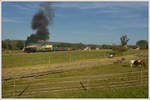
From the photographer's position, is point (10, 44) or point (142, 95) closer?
point (142, 95)

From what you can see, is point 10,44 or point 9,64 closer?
point 9,64

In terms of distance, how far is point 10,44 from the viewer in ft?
58.0

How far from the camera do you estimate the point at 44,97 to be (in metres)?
5.41

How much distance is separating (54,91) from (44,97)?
824 mm

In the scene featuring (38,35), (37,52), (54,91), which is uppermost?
(38,35)

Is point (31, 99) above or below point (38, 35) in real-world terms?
below

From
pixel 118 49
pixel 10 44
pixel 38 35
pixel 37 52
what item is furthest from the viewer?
pixel 118 49

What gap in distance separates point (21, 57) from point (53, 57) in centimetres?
375

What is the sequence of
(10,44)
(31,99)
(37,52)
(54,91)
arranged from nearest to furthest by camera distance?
(31,99) → (54,91) → (37,52) → (10,44)

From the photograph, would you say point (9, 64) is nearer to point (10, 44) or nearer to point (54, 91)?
point (10, 44)

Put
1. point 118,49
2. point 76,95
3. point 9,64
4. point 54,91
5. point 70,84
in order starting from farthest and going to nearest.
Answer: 1. point 118,49
2. point 9,64
3. point 70,84
4. point 54,91
5. point 76,95

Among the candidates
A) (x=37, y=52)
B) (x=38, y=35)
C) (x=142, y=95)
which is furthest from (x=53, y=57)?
(x=142, y=95)

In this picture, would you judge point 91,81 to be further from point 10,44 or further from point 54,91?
point 10,44

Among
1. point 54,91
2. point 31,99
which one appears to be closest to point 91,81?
point 54,91
